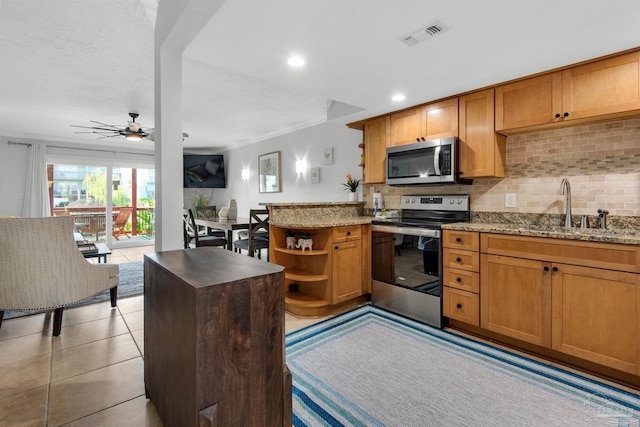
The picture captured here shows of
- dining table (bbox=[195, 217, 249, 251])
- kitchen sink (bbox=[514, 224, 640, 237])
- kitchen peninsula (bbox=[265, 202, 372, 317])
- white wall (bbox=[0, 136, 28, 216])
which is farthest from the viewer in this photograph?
white wall (bbox=[0, 136, 28, 216])

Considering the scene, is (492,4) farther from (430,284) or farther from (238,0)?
(430,284)

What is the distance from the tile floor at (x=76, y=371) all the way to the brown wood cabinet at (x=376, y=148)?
176 centimetres

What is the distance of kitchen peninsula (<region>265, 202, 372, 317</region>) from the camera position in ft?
9.43

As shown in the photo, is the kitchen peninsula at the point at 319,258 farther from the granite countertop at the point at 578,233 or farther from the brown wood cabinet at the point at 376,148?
the granite countertop at the point at 578,233

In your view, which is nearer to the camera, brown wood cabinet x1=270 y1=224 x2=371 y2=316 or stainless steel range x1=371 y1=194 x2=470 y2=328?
stainless steel range x1=371 y1=194 x2=470 y2=328

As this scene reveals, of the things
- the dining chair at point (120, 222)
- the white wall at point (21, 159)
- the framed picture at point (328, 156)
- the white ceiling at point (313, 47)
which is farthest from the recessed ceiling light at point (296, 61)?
the dining chair at point (120, 222)

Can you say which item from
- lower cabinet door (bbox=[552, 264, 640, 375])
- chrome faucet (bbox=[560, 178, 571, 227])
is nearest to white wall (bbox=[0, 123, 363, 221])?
chrome faucet (bbox=[560, 178, 571, 227])

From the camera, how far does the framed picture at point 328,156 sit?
4.48 metres

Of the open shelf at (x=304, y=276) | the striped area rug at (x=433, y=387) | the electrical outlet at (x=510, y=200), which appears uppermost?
the electrical outlet at (x=510, y=200)

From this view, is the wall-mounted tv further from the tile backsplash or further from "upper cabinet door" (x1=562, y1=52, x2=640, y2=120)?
"upper cabinet door" (x1=562, y1=52, x2=640, y2=120)

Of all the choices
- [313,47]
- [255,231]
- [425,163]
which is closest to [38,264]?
[255,231]

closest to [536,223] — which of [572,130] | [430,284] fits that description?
[572,130]

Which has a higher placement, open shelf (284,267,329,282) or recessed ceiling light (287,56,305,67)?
recessed ceiling light (287,56,305,67)

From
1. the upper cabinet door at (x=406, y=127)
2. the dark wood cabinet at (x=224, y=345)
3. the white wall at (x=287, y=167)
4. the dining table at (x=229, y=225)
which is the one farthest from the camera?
the white wall at (x=287, y=167)
